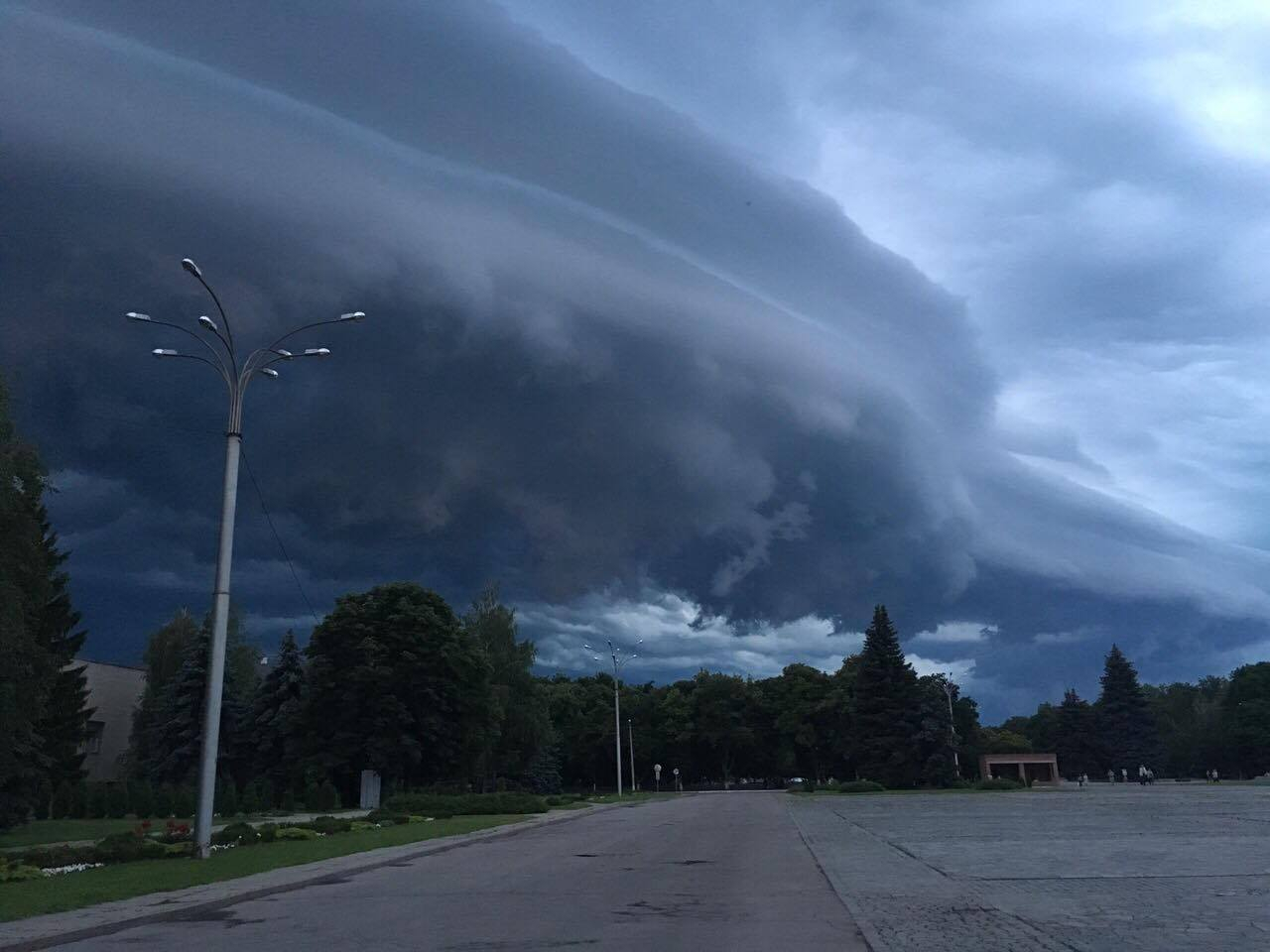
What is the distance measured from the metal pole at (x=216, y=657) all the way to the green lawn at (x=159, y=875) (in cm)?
80

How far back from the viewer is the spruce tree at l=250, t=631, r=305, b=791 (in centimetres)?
6181

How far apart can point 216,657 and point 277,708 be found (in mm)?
44887

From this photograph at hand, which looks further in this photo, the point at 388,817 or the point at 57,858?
the point at 388,817

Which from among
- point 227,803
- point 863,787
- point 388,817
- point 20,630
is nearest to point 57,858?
point 20,630

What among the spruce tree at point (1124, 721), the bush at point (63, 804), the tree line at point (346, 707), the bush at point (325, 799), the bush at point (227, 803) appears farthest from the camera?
the spruce tree at point (1124, 721)

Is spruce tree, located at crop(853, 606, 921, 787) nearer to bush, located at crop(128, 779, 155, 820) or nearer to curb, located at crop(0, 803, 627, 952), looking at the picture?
bush, located at crop(128, 779, 155, 820)

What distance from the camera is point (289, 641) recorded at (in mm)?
63906

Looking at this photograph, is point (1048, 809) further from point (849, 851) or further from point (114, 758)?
point (114, 758)

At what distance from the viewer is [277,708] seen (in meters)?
63.6

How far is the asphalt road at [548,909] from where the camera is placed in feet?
33.6

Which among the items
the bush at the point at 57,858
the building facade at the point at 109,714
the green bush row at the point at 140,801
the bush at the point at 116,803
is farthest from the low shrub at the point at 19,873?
the building facade at the point at 109,714

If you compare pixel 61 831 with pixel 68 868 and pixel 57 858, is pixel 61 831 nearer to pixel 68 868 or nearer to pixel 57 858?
pixel 57 858

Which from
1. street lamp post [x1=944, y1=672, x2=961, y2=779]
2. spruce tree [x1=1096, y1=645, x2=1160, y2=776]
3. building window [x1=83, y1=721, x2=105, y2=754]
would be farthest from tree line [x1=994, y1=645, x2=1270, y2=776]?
building window [x1=83, y1=721, x2=105, y2=754]

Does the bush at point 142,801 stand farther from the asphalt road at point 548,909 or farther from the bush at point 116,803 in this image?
the asphalt road at point 548,909
